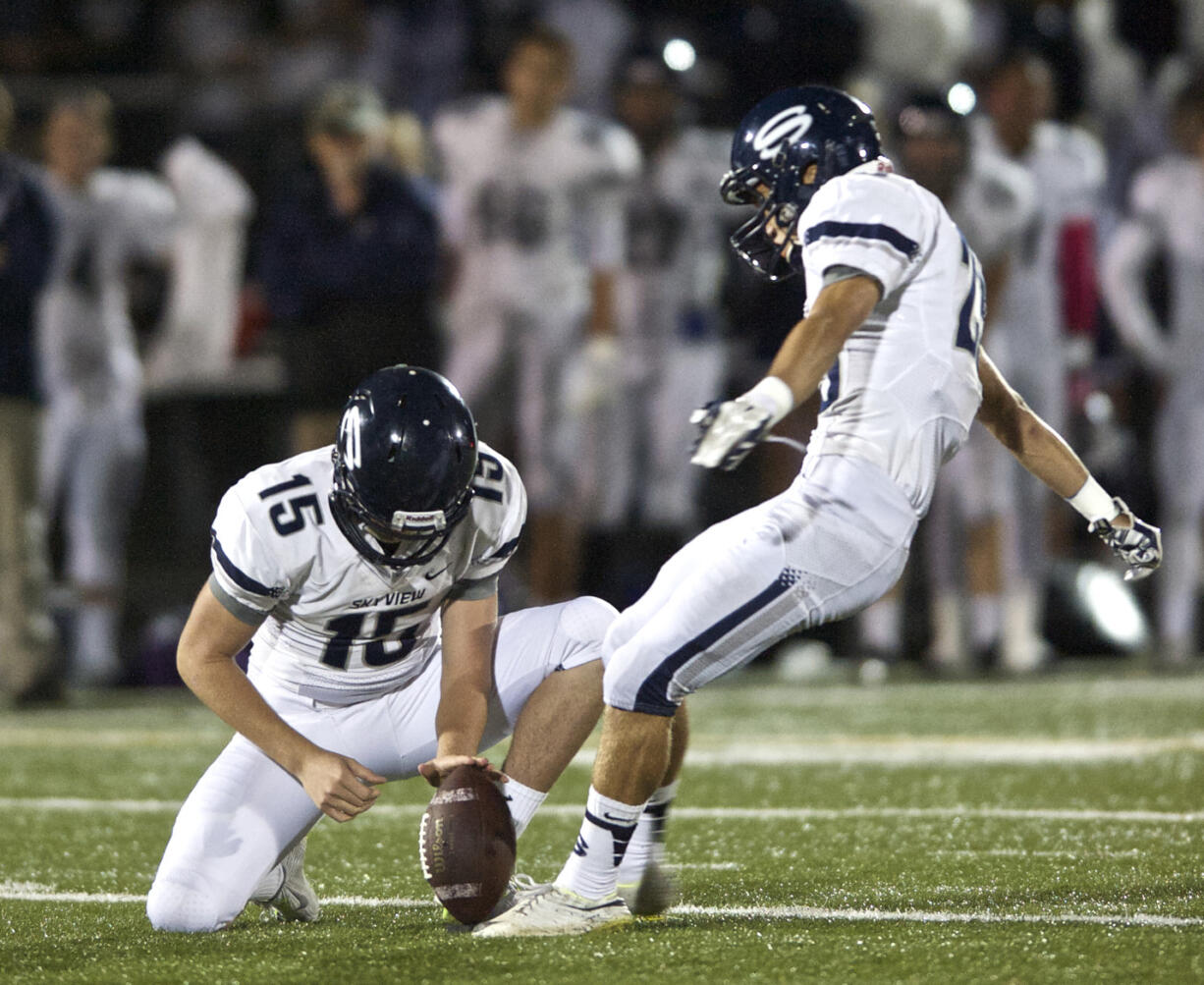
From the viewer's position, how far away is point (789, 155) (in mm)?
3420

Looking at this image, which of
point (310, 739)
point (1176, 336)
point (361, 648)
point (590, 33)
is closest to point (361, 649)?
point (361, 648)

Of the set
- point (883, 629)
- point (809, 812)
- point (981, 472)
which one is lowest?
point (883, 629)

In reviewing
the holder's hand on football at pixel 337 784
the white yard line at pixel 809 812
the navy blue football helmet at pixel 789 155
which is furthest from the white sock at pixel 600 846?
the white yard line at pixel 809 812

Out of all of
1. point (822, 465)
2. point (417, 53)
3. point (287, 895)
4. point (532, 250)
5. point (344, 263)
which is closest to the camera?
point (822, 465)

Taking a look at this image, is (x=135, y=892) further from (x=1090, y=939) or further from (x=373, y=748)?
(x=1090, y=939)

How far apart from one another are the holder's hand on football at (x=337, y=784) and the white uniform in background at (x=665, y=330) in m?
4.31

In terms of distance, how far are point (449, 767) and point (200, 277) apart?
5.35 m

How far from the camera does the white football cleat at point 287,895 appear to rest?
347cm

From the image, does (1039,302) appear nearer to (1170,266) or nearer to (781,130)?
(1170,266)

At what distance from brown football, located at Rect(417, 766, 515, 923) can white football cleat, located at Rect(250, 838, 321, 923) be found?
0.35m

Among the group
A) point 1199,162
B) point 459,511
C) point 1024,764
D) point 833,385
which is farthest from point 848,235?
point 1199,162

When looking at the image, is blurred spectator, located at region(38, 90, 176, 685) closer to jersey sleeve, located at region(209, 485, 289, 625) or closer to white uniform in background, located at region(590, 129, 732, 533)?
white uniform in background, located at region(590, 129, 732, 533)

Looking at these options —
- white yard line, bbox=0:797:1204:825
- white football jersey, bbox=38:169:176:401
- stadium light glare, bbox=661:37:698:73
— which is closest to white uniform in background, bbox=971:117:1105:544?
stadium light glare, bbox=661:37:698:73

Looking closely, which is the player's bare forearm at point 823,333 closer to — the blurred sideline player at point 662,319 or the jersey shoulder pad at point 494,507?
the jersey shoulder pad at point 494,507
